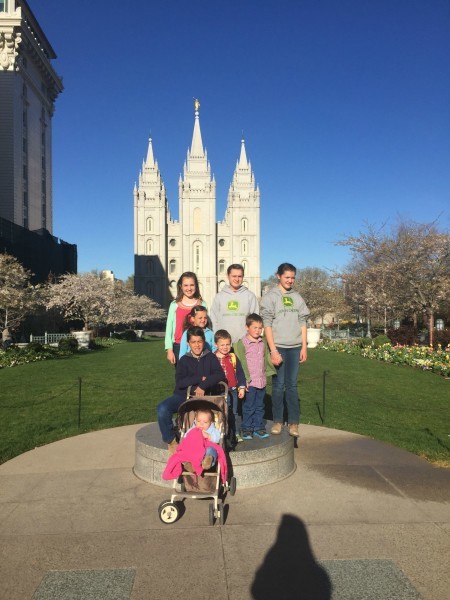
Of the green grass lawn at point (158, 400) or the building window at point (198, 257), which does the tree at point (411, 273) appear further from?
the building window at point (198, 257)

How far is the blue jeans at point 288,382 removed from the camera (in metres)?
5.29

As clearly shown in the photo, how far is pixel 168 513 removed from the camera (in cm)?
353

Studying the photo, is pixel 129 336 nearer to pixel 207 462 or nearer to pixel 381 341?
pixel 381 341

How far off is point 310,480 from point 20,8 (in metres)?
48.2

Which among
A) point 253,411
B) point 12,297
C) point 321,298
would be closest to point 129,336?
point 12,297

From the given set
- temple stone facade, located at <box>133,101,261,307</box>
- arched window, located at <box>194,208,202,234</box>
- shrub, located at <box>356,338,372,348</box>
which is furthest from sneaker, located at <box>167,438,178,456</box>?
arched window, located at <box>194,208,202,234</box>

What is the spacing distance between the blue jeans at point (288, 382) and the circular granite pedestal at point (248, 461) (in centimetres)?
61

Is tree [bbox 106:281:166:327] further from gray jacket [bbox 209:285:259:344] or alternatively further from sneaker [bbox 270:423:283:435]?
sneaker [bbox 270:423:283:435]

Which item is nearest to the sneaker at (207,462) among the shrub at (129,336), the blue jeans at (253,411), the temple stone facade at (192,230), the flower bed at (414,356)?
the blue jeans at (253,411)

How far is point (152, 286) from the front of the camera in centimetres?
7769

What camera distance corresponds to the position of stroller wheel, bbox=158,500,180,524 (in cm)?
351

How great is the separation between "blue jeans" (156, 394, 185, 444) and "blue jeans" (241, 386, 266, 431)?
86 centimetres

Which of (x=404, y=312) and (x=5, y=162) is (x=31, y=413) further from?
(x=5, y=162)

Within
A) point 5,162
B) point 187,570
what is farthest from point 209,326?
point 5,162
